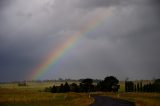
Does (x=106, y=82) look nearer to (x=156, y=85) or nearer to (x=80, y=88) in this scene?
(x=80, y=88)

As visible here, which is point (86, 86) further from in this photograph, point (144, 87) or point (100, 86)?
point (144, 87)

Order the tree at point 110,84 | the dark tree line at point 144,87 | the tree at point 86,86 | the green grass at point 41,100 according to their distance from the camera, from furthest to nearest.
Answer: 1. the tree at point 86,86
2. the tree at point 110,84
3. the dark tree line at point 144,87
4. the green grass at point 41,100

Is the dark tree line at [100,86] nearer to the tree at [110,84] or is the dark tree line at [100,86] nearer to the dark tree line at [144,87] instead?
the tree at [110,84]

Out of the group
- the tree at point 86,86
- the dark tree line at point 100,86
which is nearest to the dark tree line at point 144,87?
the dark tree line at point 100,86

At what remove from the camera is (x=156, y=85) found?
132000mm

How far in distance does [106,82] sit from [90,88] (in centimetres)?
860

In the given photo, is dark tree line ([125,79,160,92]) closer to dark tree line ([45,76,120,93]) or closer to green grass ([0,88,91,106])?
dark tree line ([45,76,120,93])

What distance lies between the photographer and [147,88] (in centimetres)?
13650

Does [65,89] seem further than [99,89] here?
No

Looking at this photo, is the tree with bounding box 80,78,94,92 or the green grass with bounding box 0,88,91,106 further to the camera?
the tree with bounding box 80,78,94,92

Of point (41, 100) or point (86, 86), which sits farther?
point (86, 86)

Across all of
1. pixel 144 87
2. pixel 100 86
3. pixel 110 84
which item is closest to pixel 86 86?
pixel 100 86

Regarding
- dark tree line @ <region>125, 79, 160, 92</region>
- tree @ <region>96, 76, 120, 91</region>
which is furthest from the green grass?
tree @ <region>96, 76, 120, 91</region>

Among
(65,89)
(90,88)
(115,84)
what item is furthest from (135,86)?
(65,89)
